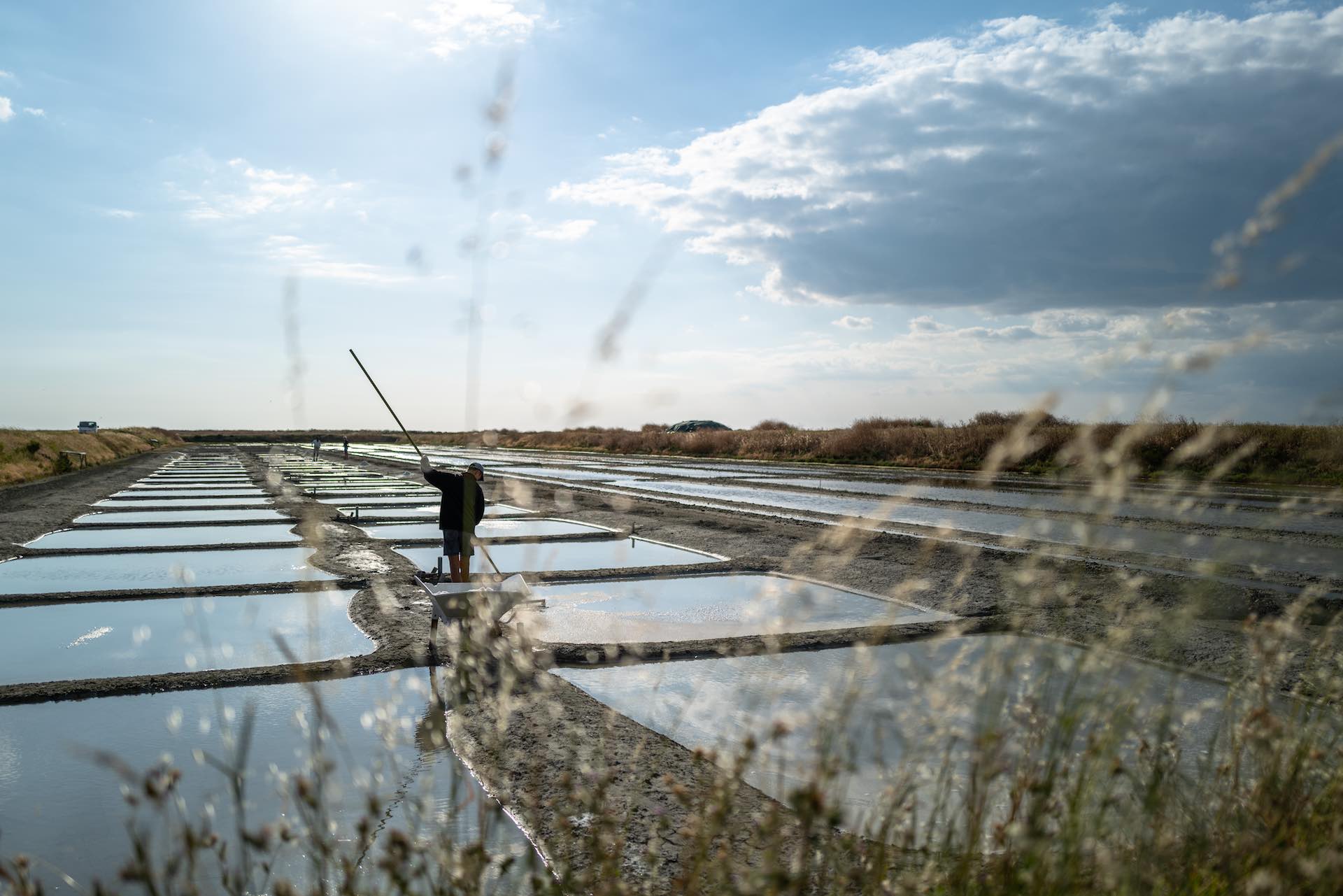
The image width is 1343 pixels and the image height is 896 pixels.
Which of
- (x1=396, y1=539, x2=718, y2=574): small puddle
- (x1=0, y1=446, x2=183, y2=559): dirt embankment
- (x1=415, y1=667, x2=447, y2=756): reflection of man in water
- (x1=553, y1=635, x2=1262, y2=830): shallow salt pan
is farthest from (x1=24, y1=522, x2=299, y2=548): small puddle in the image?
(x1=553, y1=635, x2=1262, y2=830): shallow salt pan

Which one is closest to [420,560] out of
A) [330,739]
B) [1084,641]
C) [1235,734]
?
[330,739]

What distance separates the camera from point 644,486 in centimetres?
2531

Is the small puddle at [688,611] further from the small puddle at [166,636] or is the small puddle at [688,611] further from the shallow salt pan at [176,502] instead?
the shallow salt pan at [176,502]

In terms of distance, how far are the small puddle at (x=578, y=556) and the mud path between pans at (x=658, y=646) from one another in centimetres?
42

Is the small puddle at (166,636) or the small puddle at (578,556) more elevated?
the small puddle at (578,556)

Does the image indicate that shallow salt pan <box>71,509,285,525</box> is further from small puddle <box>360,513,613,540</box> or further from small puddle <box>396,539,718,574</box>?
small puddle <box>396,539,718,574</box>

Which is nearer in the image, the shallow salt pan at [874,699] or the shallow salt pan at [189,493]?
the shallow salt pan at [874,699]

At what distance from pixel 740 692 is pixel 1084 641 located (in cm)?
296

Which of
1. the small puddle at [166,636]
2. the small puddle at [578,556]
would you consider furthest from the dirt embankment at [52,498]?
the small puddle at [578,556]

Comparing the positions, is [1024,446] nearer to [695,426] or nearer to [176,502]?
[176,502]

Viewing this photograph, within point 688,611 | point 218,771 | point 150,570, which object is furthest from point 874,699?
point 150,570

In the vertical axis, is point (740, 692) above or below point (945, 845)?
below

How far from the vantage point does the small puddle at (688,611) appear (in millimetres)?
7633

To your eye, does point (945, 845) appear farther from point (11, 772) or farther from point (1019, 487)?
point (1019, 487)
